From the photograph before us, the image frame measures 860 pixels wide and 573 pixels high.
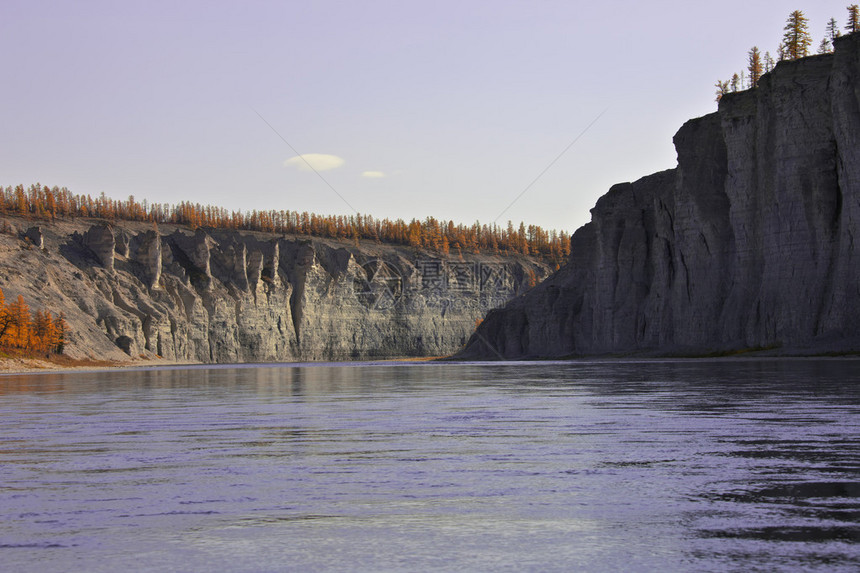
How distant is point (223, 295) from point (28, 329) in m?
58.9

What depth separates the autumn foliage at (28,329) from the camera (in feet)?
337

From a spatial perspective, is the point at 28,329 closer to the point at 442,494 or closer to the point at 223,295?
the point at 223,295

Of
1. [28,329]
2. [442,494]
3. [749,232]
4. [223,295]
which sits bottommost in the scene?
[442,494]

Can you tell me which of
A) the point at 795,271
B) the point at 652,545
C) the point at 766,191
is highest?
the point at 766,191

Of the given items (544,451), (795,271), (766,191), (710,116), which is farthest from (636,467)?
(710,116)

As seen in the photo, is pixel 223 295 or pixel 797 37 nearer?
pixel 797 37

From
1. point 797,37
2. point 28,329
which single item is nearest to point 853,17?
point 797,37

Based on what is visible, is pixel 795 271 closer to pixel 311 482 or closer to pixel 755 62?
pixel 755 62

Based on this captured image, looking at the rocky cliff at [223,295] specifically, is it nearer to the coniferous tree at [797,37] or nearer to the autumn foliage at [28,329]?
the autumn foliage at [28,329]

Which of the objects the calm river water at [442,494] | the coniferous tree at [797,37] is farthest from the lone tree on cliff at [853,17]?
the calm river water at [442,494]

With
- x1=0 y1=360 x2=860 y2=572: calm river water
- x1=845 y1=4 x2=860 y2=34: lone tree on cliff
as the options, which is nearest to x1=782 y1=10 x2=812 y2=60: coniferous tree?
x1=845 y1=4 x2=860 y2=34: lone tree on cliff

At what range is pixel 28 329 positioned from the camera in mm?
104375

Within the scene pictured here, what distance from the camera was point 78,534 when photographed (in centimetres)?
772

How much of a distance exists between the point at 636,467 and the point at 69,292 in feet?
424
